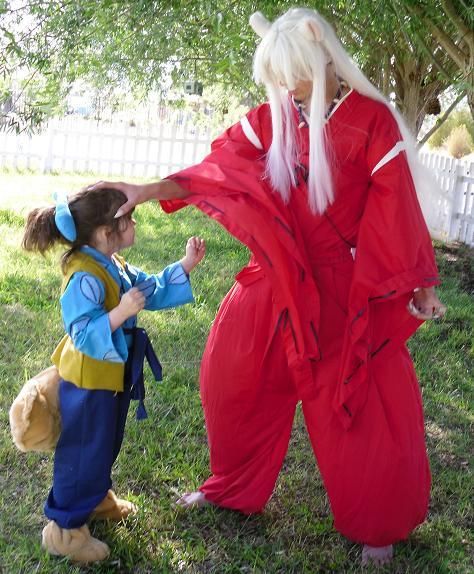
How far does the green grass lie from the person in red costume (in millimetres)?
245

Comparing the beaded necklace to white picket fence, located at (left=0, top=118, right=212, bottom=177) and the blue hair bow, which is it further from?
white picket fence, located at (left=0, top=118, right=212, bottom=177)

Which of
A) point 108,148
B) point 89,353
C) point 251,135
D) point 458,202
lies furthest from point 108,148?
point 89,353

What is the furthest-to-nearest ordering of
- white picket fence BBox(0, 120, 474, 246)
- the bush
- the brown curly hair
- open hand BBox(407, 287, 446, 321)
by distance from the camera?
the bush < white picket fence BBox(0, 120, 474, 246) < open hand BBox(407, 287, 446, 321) < the brown curly hair

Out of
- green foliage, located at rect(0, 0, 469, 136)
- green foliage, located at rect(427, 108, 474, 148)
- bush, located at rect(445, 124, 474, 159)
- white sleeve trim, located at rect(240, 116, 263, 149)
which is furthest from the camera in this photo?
green foliage, located at rect(427, 108, 474, 148)

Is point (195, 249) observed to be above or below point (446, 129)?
below

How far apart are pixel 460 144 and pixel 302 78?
13639 millimetres

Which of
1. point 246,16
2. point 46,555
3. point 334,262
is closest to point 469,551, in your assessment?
point 334,262

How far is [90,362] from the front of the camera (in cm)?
245

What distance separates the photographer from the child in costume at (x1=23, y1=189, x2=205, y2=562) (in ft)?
7.73

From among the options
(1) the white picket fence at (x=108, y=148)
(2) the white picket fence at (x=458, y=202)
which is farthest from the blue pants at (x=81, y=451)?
(1) the white picket fence at (x=108, y=148)

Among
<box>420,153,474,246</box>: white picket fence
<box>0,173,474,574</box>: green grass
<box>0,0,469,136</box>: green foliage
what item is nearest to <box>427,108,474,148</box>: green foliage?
<box>420,153,474,246</box>: white picket fence

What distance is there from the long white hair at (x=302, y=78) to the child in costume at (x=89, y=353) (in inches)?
22.3

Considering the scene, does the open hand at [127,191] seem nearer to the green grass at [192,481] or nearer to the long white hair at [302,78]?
the long white hair at [302,78]

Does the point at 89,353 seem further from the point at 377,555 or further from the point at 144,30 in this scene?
the point at 144,30
